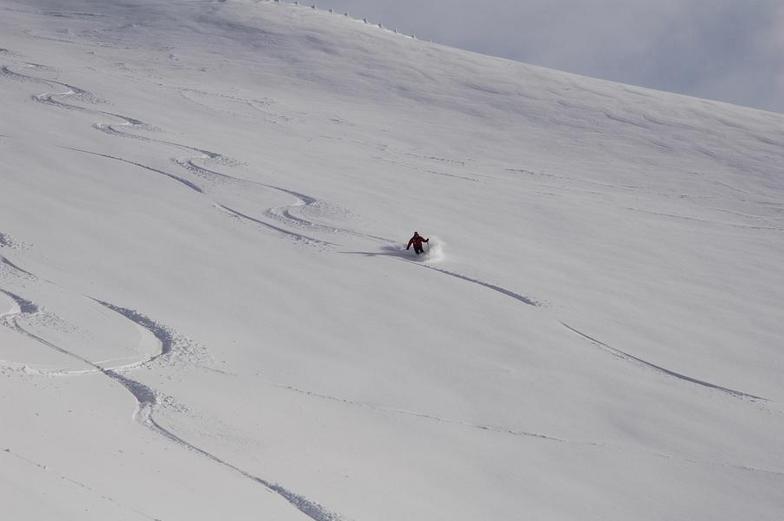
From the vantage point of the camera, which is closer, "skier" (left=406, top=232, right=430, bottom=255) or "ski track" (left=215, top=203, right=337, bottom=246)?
"skier" (left=406, top=232, right=430, bottom=255)

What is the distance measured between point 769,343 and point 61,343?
6381 millimetres

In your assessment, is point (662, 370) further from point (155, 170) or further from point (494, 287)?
point (155, 170)

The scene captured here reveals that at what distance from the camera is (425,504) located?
5926 mm

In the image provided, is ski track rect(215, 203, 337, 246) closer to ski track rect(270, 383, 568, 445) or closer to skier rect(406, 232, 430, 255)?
skier rect(406, 232, 430, 255)

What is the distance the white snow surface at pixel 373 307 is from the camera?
6.06 meters

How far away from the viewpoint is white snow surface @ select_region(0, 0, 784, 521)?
6059mm

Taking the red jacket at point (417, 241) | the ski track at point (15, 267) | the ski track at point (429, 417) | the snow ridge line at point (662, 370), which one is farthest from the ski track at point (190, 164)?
the ski track at point (429, 417)

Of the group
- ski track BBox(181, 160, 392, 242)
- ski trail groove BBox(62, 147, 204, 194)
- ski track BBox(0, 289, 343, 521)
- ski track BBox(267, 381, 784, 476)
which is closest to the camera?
ski track BBox(0, 289, 343, 521)

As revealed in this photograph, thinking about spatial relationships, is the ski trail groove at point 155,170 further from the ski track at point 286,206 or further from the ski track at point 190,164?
the ski track at point 286,206

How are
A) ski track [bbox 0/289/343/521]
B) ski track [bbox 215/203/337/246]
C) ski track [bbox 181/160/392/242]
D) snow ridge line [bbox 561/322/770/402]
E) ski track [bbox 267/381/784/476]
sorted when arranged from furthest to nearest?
ski track [bbox 181/160/392/242] < ski track [bbox 215/203/337/246] < snow ridge line [bbox 561/322/770/402] < ski track [bbox 267/381/784/476] < ski track [bbox 0/289/343/521]

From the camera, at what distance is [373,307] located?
9.32 m

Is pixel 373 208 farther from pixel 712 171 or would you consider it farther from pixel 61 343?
pixel 712 171

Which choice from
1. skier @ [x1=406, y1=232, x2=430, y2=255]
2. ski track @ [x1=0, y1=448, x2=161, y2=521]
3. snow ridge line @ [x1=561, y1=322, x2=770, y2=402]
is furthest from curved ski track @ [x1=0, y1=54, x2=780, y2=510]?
ski track @ [x1=0, y1=448, x2=161, y2=521]

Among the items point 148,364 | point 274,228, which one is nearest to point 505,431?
point 148,364
